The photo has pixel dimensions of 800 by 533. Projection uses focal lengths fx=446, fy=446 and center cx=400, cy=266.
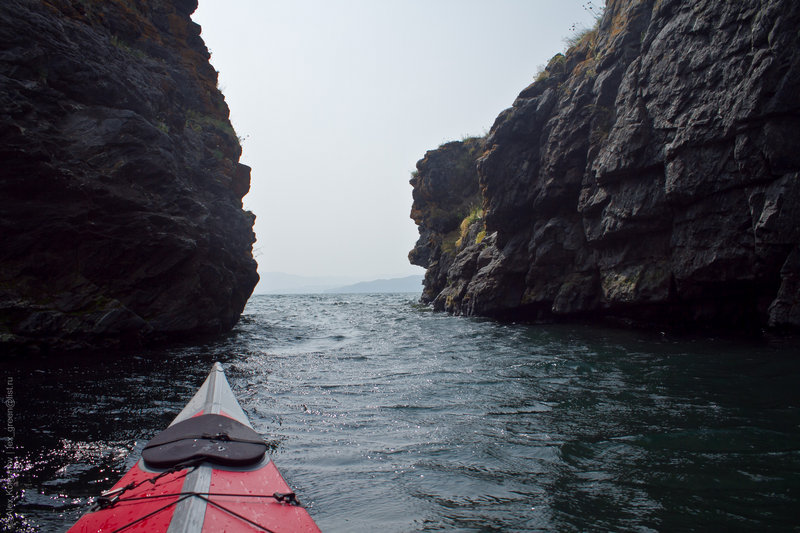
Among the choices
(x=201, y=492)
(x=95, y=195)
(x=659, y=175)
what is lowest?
(x=201, y=492)

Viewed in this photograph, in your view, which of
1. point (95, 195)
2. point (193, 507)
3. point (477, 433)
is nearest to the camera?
point (193, 507)

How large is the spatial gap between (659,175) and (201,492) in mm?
11085

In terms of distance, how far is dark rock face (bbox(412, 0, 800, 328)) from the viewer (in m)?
8.12

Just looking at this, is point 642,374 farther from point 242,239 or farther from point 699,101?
point 242,239

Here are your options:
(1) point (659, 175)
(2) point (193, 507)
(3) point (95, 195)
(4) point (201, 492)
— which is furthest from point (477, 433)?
(3) point (95, 195)

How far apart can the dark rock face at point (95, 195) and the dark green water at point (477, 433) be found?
3.83 ft

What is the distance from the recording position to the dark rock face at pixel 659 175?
8.12m

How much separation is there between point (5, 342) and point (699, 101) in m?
13.6

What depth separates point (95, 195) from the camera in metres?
9.08

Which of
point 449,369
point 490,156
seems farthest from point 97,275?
point 490,156

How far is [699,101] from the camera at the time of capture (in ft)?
30.5

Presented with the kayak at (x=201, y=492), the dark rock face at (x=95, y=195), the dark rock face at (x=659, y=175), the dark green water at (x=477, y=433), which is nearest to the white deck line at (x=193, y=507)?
the kayak at (x=201, y=492)

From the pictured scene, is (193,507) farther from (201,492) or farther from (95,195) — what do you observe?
(95,195)

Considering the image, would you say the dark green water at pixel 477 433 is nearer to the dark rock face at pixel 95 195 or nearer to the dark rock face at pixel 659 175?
the dark rock face at pixel 95 195
